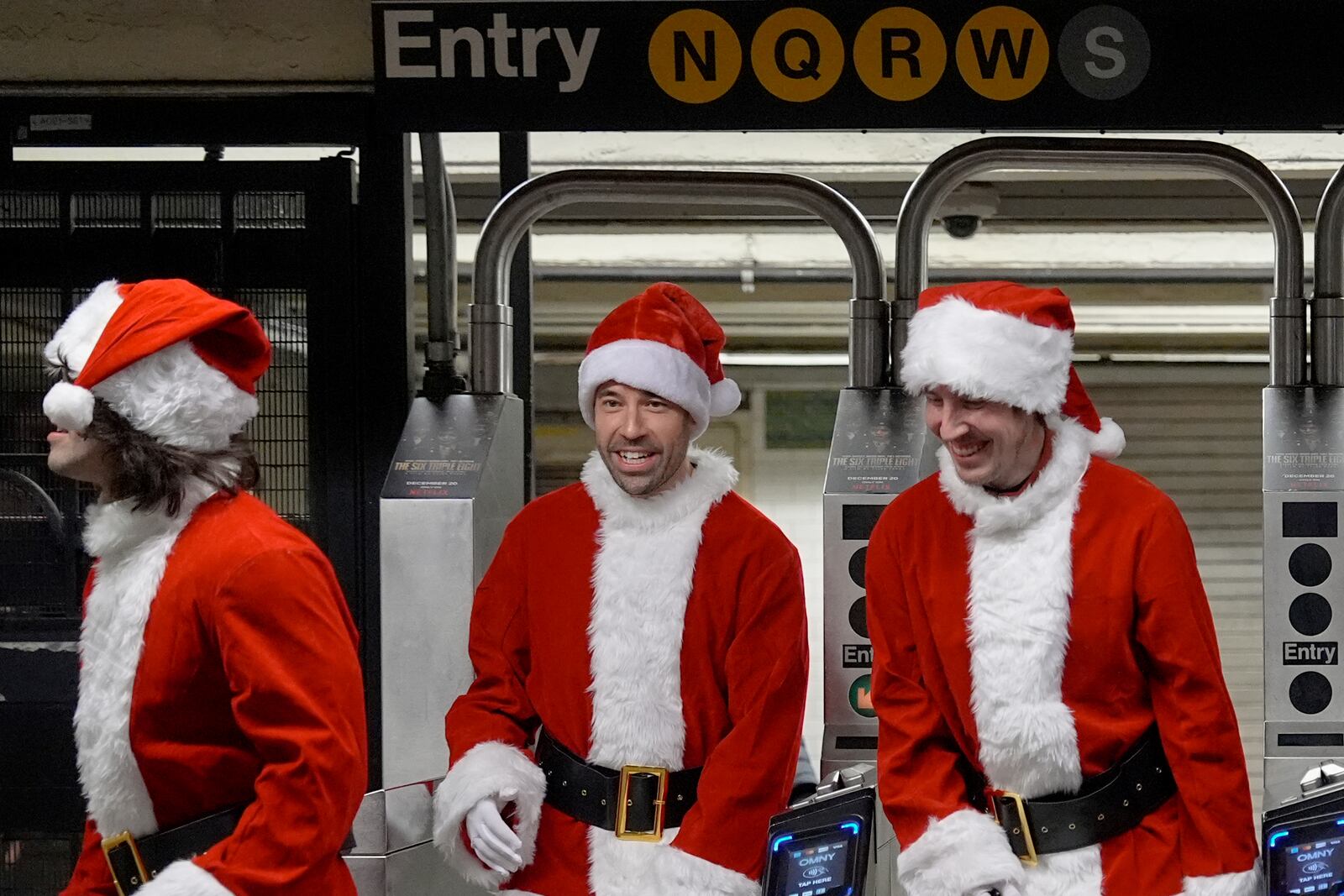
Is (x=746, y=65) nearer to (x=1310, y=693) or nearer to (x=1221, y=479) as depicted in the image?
(x=1310, y=693)

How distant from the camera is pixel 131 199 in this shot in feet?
10.8

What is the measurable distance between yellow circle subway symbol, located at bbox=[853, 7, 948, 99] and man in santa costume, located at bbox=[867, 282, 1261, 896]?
0.77 metres

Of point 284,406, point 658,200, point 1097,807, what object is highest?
point 658,200

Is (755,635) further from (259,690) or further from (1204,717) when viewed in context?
(259,690)

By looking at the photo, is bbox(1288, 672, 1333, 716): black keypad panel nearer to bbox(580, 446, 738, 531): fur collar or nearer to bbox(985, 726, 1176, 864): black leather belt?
bbox(985, 726, 1176, 864): black leather belt

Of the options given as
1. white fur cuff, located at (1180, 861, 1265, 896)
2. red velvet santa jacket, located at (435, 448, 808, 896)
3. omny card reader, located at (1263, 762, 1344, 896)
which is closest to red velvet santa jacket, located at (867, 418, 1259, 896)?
white fur cuff, located at (1180, 861, 1265, 896)

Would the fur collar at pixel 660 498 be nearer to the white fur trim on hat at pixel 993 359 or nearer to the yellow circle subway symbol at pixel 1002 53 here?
the white fur trim on hat at pixel 993 359

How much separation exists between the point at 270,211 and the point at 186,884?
1.88m

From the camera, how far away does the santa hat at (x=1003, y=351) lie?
2.11 meters

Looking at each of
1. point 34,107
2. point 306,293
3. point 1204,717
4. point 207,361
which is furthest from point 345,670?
point 34,107

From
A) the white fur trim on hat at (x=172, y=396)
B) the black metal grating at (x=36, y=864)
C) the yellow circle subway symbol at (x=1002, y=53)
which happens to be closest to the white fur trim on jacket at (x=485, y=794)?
the white fur trim on hat at (x=172, y=396)

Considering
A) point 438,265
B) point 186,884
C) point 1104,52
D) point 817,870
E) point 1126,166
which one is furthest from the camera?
point 438,265

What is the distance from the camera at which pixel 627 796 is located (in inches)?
91.4

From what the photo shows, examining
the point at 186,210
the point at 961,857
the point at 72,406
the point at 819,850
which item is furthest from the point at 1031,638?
the point at 186,210
